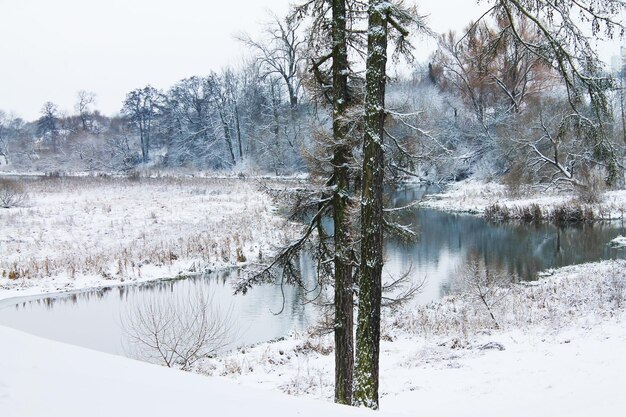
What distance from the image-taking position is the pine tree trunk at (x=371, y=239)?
5684 millimetres

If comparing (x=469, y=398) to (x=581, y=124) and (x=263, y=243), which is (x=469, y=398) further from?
(x=263, y=243)

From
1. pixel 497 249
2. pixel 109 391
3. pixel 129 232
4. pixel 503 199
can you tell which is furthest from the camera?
pixel 503 199

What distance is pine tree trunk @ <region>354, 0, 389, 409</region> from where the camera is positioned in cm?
568

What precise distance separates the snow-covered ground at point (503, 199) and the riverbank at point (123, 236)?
362 inches

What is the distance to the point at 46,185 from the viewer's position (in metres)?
35.8

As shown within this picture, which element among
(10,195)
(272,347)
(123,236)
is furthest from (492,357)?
(10,195)

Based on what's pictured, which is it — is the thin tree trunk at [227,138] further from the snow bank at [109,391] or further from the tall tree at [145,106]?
the snow bank at [109,391]

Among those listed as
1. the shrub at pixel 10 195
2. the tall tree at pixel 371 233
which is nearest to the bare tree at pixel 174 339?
the tall tree at pixel 371 233

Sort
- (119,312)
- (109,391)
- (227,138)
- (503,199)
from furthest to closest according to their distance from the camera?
(227,138) < (503,199) < (119,312) < (109,391)

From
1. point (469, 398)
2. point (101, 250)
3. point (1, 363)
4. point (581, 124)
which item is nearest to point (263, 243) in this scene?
point (101, 250)

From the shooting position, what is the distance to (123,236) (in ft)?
68.9

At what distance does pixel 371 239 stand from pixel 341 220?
176 centimetres

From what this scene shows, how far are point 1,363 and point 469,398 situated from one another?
590 centimetres

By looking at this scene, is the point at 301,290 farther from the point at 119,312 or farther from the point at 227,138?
the point at 227,138
